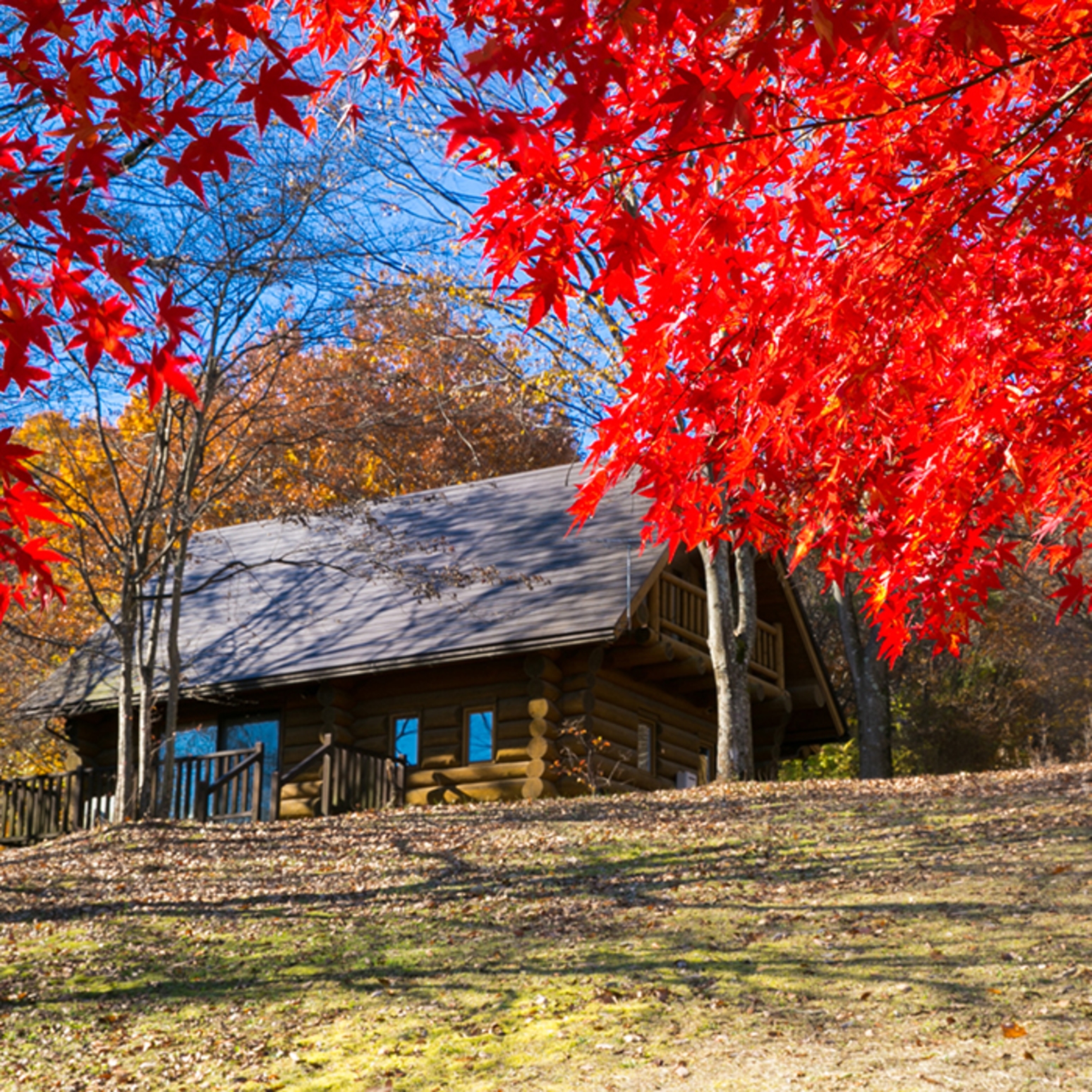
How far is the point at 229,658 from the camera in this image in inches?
822

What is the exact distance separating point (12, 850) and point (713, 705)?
13072mm

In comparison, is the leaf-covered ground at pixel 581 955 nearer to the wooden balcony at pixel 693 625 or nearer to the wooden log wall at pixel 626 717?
the wooden log wall at pixel 626 717

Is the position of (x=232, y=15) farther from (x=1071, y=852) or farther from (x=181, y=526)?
(x=181, y=526)

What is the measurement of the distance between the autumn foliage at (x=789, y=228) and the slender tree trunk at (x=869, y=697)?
1927cm

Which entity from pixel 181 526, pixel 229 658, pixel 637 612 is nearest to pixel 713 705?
pixel 637 612

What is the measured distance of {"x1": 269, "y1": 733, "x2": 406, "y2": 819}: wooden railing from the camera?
696 inches

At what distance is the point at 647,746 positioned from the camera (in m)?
20.6

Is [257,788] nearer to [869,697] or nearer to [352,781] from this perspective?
[352,781]

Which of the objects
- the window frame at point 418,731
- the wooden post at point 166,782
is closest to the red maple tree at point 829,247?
the wooden post at point 166,782

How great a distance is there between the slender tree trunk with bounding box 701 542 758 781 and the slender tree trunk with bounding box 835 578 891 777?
23.7 feet

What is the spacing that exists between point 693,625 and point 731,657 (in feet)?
7.94

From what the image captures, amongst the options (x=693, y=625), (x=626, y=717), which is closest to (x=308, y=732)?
(x=626, y=717)

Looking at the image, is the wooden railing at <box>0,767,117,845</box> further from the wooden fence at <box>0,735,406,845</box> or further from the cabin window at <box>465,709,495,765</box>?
the cabin window at <box>465,709,495,765</box>

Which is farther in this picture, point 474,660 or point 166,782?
point 474,660
